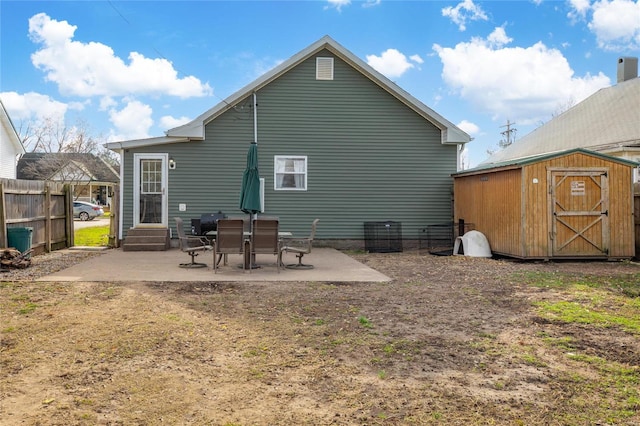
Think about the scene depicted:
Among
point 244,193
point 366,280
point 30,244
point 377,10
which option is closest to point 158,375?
point 366,280

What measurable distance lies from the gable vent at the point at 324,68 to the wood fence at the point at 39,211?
789 cm

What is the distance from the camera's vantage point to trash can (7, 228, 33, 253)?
31.5 feet

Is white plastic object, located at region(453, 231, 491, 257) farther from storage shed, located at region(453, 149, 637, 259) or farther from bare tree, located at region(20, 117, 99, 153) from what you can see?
bare tree, located at region(20, 117, 99, 153)

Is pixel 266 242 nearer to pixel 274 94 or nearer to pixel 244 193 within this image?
pixel 244 193

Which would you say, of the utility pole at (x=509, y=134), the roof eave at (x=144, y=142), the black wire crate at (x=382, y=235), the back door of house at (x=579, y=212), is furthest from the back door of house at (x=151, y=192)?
the utility pole at (x=509, y=134)

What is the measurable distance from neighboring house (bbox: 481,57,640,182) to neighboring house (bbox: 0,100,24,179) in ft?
83.8

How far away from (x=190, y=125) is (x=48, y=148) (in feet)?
113

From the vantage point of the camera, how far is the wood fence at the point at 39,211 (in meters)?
9.84

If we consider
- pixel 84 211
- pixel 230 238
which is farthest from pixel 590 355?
pixel 84 211

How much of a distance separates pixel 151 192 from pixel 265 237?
234 inches

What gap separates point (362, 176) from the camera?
13.7 m

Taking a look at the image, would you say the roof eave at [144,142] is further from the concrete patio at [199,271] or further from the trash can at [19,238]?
the trash can at [19,238]

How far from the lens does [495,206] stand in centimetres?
1156

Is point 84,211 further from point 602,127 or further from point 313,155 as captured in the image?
point 602,127
